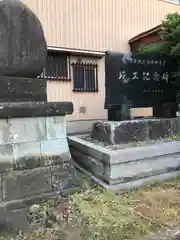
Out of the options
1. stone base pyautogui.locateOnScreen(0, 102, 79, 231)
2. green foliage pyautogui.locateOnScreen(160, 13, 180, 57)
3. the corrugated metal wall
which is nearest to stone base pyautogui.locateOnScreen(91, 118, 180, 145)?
stone base pyautogui.locateOnScreen(0, 102, 79, 231)

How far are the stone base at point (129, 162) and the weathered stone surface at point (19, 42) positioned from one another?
1.56 meters

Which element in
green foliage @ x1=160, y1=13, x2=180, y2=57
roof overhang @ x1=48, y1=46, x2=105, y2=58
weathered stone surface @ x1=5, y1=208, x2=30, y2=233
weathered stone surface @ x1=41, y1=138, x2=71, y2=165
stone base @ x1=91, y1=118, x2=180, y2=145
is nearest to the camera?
weathered stone surface @ x1=5, y1=208, x2=30, y2=233

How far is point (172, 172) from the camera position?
3.87 meters

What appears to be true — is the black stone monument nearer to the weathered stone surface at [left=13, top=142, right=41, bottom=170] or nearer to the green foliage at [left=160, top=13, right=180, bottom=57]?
the weathered stone surface at [left=13, top=142, right=41, bottom=170]

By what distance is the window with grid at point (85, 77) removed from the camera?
28.0ft

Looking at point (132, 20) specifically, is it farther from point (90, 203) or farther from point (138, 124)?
point (90, 203)

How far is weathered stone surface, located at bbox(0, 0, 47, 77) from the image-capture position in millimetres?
2742

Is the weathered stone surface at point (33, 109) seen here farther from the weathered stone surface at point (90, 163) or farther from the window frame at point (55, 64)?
the window frame at point (55, 64)

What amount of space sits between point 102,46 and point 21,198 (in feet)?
24.9

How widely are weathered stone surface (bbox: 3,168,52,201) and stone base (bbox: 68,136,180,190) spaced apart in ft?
2.88

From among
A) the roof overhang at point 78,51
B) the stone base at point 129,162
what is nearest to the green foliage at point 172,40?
the stone base at point 129,162

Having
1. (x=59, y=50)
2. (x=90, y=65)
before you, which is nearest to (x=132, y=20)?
(x=90, y=65)

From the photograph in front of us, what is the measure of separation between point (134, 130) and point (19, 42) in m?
2.50

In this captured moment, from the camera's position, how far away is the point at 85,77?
874 cm
